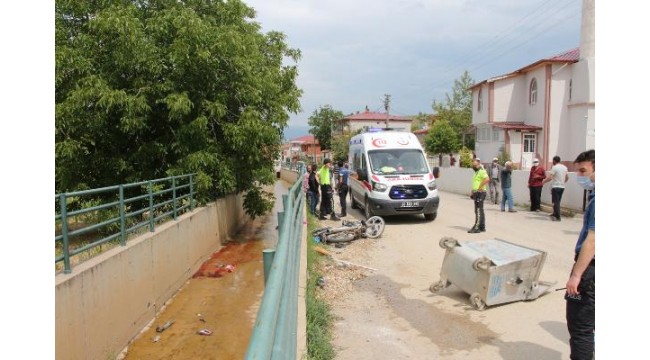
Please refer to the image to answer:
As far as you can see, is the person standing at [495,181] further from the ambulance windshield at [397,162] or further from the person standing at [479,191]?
the person standing at [479,191]

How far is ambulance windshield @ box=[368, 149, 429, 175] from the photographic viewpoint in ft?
43.1

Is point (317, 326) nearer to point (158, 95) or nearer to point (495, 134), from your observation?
point (158, 95)

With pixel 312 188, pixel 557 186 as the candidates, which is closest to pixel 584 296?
pixel 557 186

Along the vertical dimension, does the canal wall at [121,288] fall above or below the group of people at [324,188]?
below

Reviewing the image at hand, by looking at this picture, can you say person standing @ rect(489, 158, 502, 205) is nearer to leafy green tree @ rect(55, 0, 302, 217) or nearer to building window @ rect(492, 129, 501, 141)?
leafy green tree @ rect(55, 0, 302, 217)

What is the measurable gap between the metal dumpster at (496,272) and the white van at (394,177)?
6.28 m

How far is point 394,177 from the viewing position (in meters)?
12.8

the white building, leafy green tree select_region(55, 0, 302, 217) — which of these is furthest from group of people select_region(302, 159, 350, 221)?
the white building

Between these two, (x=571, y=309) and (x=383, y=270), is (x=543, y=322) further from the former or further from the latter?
(x=383, y=270)

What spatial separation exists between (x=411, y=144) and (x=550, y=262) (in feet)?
20.5

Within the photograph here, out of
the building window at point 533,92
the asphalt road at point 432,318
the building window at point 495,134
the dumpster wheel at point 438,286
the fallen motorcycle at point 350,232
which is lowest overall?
the asphalt road at point 432,318

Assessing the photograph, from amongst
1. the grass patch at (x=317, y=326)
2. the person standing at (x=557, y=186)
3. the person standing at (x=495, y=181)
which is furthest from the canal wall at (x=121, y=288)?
the person standing at (x=495, y=181)

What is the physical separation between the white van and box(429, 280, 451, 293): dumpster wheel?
19.1ft

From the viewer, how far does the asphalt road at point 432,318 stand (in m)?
4.86
